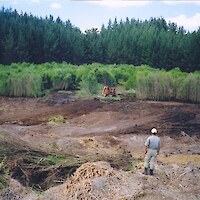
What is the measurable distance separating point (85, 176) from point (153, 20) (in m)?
82.4

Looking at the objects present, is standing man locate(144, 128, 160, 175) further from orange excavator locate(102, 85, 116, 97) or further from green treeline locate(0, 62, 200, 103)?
orange excavator locate(102, 85, 116, 97)

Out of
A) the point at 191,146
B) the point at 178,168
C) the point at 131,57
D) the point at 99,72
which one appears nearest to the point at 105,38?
the point at 131,57

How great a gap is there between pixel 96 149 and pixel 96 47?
41.3 meters

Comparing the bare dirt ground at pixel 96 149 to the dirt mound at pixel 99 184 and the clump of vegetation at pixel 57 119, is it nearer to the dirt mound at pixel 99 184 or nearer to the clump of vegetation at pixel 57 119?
the dirt mound at pixel 99 184

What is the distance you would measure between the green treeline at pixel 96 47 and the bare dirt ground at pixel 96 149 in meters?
20.7

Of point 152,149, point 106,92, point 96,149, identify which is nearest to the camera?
point 152,149

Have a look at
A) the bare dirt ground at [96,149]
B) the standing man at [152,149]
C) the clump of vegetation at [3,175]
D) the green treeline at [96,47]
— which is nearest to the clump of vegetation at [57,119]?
the bare dirt ground at [96,149]

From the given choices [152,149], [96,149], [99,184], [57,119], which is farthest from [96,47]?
[99,184]

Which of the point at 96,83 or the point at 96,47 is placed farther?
the point at 96,47

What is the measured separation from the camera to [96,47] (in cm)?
5266

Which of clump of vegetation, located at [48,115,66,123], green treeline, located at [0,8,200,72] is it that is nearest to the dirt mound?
clump of vegetation, located at [48,115,66,123]

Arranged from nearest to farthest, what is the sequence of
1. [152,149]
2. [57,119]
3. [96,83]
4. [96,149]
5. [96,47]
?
[152,149]
[96,149]
[57,119]
[96,83]
[96,47]

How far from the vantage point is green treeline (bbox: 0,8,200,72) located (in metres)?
42.3

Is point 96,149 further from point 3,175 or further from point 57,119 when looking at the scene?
point 57,119
